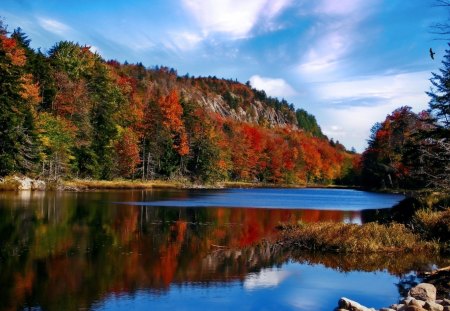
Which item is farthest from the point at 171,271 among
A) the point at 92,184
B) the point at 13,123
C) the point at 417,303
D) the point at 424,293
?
the point at 92,184

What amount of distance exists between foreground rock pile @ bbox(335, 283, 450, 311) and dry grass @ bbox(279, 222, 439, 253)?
865 cm

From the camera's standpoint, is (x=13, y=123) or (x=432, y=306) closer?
(x=432, y=306)

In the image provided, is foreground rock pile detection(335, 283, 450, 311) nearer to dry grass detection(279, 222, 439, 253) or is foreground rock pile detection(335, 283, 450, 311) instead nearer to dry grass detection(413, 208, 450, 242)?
dry grass detection(279, 222, 439, 253)

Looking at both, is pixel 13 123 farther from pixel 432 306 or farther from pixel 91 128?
pixel 432 306

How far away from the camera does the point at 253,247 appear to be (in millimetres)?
22547

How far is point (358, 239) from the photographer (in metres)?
22.2

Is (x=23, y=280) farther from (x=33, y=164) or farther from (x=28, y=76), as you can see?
(x=28, y=76)

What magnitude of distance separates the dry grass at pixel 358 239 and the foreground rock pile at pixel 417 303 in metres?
8.65

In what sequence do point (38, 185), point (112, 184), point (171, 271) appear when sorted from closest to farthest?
point (171, 271) → point (38, 185) → point (112, 184)

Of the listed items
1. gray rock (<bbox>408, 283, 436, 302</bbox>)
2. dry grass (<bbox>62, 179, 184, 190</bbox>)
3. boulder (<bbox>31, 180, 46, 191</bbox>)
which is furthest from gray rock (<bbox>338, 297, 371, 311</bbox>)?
dry grass (<bbox>62, 179, 184, 190</bbox>)

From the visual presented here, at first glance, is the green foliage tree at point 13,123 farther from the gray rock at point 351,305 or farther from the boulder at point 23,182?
the gray rock at point 351,305

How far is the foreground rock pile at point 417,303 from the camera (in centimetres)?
1105

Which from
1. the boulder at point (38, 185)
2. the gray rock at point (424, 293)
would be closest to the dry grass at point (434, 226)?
the gray rock at point (424, 293)

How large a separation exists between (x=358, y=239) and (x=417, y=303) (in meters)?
11.1
